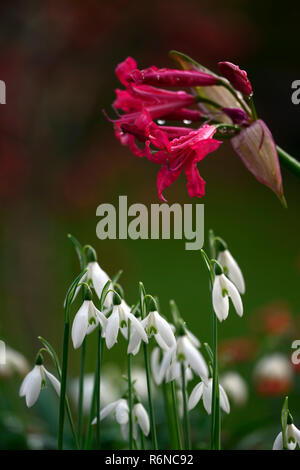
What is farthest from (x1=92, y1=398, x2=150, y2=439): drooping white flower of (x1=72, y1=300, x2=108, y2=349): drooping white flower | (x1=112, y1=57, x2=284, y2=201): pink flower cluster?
(x1=112, y1=57, x2=284, y2=201): pink flower cluster

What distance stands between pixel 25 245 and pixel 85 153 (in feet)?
1.42

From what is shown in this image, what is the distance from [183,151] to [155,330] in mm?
167

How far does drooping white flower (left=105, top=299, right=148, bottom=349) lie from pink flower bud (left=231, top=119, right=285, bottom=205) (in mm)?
170

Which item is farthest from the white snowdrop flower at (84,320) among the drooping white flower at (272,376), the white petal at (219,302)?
the drooping white flower at (272,376)

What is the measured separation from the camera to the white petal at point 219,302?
2.03 feet

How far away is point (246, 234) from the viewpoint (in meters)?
3.64

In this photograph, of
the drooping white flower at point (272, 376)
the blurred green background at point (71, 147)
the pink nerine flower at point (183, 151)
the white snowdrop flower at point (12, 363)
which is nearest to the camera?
the pink nerine flower at point (183, 151)

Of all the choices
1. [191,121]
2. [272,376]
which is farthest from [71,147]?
[191,121]

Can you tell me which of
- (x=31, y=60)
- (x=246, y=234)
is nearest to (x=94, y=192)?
(x=31, y=60)

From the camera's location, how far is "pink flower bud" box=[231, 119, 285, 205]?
616 mm

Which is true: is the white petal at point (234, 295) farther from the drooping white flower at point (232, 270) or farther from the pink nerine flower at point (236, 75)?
the pink nerine flower at point (236, 75)

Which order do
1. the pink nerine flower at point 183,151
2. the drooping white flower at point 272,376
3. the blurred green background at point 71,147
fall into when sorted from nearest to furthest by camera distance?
the pink nerine flower at point 183,151
the drooping white flower at point 272,376
the blurred green background at point 71,147

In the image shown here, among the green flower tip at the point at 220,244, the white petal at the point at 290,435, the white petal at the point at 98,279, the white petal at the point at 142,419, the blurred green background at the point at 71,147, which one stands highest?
the blurred green background at the point at 71,147

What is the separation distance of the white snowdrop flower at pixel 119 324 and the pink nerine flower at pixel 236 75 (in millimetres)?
227
